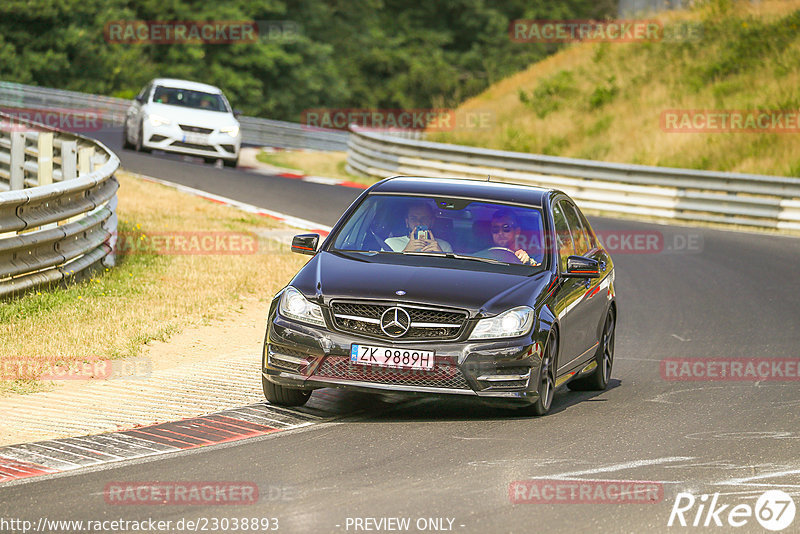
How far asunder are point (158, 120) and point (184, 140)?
71 centimetres

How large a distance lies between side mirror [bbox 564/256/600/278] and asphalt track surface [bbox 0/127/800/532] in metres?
0.99

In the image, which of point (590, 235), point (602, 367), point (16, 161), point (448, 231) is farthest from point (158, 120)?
point (448, 231)

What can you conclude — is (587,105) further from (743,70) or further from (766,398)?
(766,398)

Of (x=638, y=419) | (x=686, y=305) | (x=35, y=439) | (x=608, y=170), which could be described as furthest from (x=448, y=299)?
(x=608, y=170)

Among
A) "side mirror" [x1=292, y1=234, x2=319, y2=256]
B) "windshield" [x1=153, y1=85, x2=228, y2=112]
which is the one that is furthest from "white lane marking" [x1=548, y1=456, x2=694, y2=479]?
"windshield" [x1=153, y1=85, x2=228, y2=112]

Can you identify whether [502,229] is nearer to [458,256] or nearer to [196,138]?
[458,256]

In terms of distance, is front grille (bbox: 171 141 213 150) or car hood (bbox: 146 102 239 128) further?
front grille (bbox: 171 141 213 150)

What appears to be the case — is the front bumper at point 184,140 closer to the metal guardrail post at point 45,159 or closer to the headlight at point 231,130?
the headlight at point 231,130

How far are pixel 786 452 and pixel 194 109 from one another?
892 inches

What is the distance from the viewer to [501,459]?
7.50 metres

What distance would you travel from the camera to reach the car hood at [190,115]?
94.2 feet

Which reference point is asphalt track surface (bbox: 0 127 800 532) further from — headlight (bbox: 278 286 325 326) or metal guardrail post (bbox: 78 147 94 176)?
metal guardrail post (bbox: 78 147 94 176)

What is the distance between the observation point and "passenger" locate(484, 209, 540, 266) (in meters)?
9.46

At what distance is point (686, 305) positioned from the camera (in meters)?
15.6
